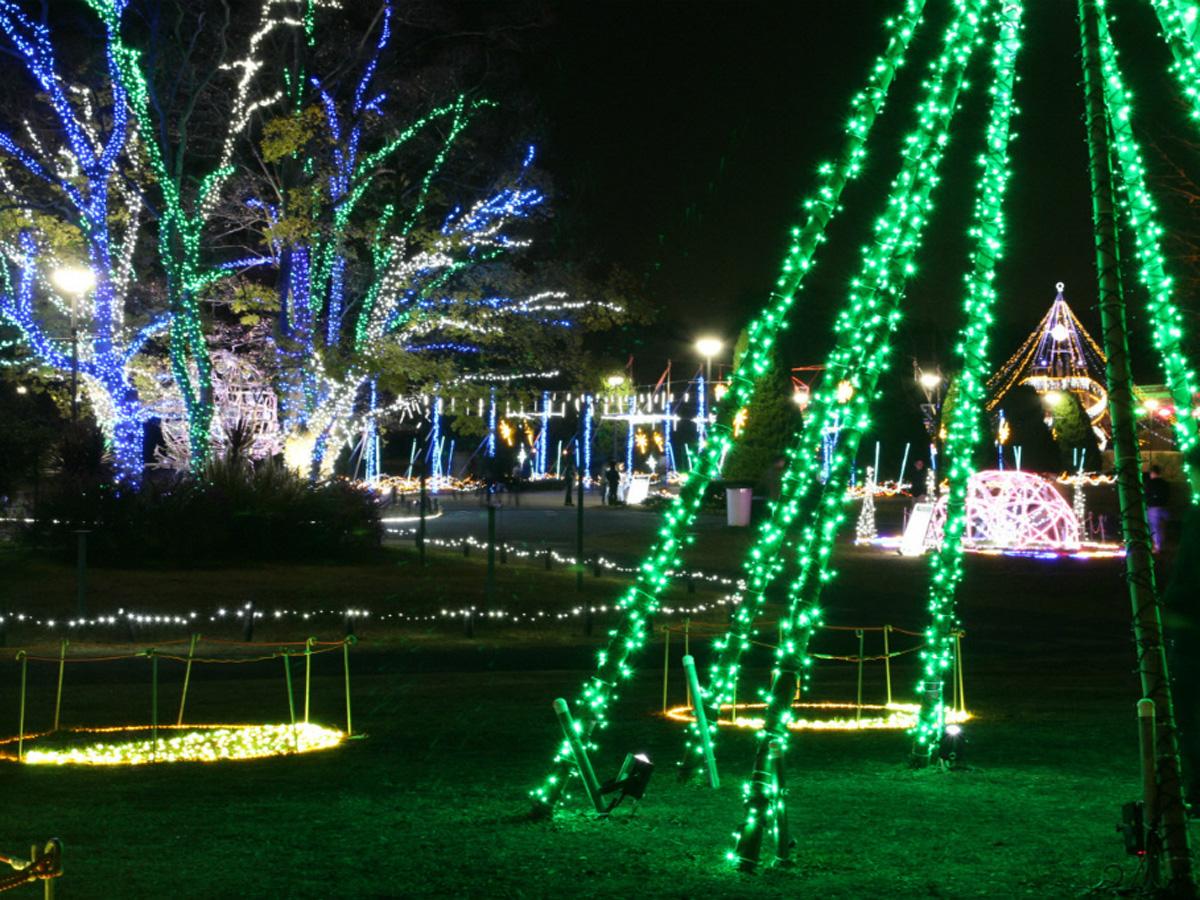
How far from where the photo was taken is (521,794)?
876 centimetres

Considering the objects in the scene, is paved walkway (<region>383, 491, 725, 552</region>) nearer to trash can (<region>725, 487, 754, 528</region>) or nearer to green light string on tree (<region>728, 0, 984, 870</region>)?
trash can (<region>725, 487, 754, 528</region>)

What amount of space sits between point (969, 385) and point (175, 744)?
6.66 meters

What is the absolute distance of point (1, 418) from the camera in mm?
29906

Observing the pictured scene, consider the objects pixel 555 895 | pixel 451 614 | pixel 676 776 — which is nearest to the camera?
pixel 555 895

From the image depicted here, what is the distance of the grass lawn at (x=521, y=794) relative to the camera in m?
6.64

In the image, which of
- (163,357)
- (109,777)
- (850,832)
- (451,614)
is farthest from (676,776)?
(163,357)

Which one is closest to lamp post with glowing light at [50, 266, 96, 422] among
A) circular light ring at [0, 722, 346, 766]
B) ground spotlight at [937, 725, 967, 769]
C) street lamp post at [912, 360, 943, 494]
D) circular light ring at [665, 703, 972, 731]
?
circular light ring at [0, 722, 346, 766]

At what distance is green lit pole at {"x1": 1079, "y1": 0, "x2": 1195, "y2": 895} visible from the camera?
622 cm

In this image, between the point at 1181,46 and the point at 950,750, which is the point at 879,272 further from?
the point at 950,750

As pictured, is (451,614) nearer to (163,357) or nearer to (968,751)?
(968,751)

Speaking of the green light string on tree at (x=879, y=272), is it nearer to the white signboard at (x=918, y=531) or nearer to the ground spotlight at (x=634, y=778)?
the ground spotlight at (x=634, y=778)

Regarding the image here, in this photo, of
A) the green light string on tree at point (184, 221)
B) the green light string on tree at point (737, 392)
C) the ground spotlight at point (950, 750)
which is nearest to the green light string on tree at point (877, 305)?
the green light string on tree at point (737, 392)

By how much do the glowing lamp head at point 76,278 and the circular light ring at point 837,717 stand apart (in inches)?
758

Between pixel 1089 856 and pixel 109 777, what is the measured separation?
20.3ft
